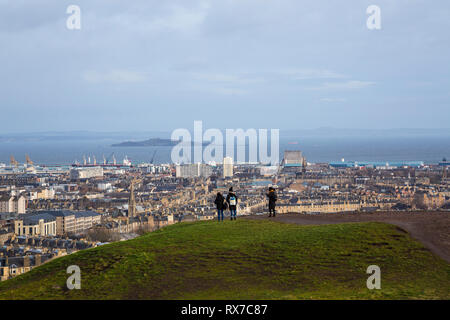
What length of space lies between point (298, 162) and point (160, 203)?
6815 centimetres

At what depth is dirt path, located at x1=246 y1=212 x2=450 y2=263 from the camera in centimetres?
1223

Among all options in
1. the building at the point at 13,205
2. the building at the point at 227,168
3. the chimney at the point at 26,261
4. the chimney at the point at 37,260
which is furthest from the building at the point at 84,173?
the chimney at the point at 26,261

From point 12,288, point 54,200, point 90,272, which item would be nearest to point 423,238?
point 90,272

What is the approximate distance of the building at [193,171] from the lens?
10625 centimetres

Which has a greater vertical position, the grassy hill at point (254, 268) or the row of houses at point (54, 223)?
the grassy hill at point (254, 268)

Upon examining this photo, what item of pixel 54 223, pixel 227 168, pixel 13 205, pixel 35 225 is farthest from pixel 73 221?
pixel 227 168

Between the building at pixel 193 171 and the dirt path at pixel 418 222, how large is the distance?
87404mm

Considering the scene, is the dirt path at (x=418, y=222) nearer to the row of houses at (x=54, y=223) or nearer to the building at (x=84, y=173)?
the row of houses at (x=54, y=223)

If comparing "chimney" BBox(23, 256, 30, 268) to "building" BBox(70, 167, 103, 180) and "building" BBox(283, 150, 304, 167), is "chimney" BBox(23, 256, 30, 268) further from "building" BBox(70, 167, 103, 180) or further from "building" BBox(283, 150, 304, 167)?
"building" BBox(283, 150, 304, 167)

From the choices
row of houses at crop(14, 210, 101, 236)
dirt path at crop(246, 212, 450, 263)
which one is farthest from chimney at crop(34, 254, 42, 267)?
dirt path at crop(246, 212, 450, 263)

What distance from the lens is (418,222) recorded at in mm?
14430

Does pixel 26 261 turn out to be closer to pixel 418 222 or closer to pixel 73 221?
pixel 418 222
